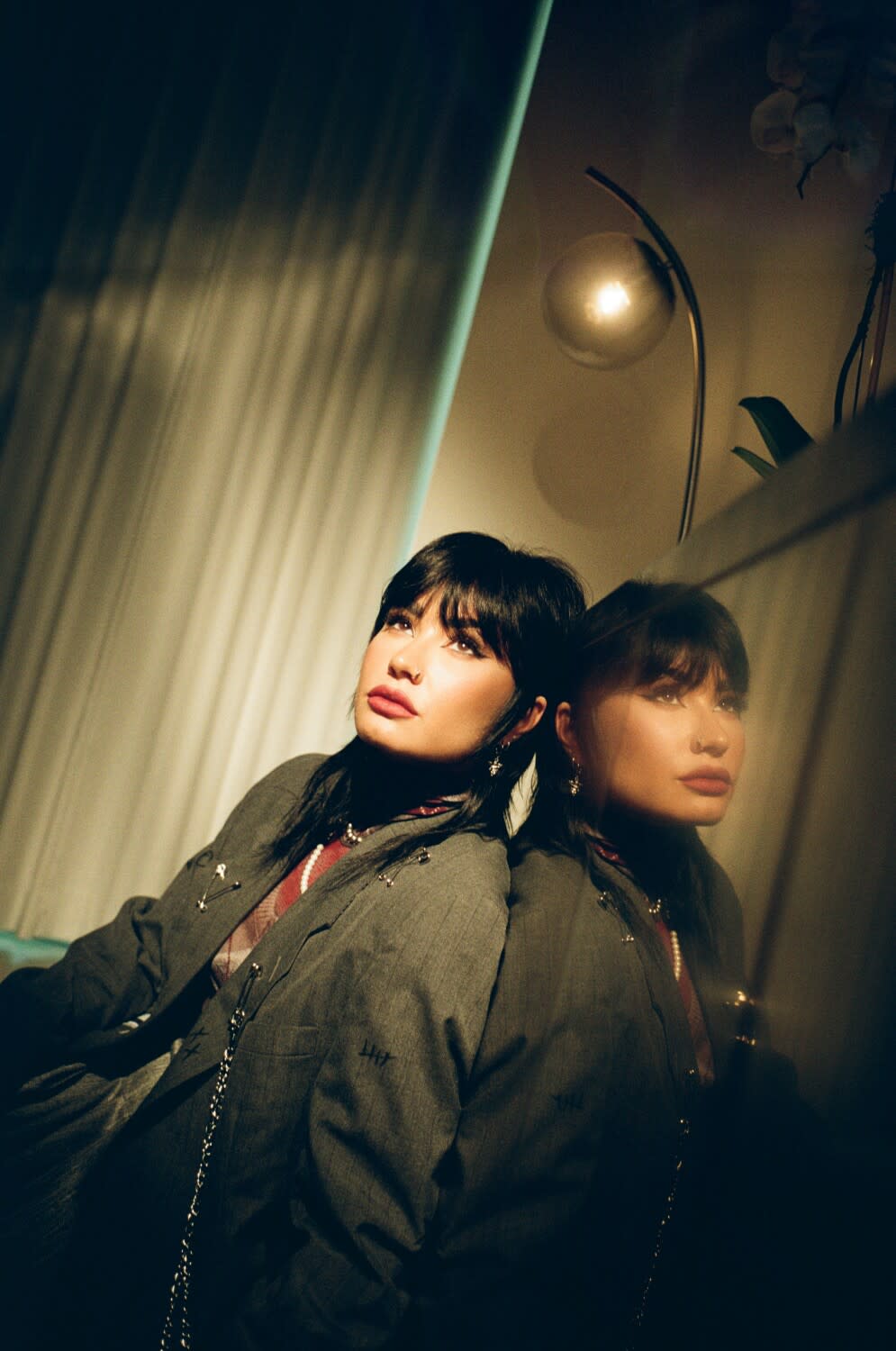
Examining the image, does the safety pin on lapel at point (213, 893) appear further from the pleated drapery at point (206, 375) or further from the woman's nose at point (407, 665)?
the pleated drapery at point (206, 375)

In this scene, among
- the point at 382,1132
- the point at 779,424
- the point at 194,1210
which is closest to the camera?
the point at 382,1132

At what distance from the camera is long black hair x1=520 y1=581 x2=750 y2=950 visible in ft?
1.23

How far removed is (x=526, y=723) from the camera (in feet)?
2.63

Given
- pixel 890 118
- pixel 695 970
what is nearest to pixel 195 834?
pixel 695 970

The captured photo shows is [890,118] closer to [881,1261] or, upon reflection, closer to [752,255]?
[752,255]

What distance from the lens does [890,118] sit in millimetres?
818

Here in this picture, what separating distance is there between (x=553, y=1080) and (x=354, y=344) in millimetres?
1613

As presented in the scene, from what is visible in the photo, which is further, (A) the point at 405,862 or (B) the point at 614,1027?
(A) the point at 405,862

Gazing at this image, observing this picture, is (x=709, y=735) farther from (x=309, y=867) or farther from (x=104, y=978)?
(x=104, y=978)

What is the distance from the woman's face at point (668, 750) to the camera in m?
0.36

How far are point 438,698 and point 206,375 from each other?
1.24m

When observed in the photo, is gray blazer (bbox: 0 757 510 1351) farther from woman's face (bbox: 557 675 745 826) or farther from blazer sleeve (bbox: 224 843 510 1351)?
woman's face (bbox: 557 675 745 826)

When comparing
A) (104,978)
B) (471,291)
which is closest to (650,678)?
(104,978)

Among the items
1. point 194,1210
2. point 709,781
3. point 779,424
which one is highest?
point 779,424
